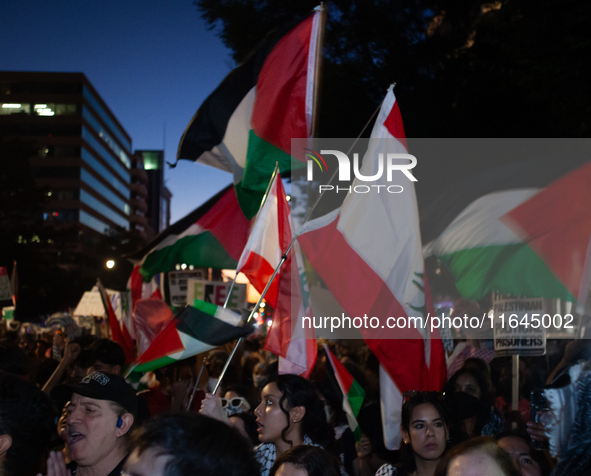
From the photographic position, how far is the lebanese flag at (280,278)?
17.5 feet

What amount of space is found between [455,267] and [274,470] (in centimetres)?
464

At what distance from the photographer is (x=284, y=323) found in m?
5.42

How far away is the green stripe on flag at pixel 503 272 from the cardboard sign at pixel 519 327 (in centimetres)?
20

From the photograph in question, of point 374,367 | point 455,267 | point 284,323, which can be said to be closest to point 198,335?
point 284,323

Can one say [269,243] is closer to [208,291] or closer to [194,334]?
[194,334]

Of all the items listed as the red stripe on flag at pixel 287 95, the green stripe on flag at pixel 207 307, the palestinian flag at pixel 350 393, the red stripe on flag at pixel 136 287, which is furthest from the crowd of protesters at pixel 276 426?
the red stripe on flag at pixel 287 95

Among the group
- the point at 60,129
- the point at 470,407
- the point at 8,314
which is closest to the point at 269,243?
the point at 470,407

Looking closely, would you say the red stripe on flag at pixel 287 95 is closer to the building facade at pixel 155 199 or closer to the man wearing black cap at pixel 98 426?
the man wearing black cap at pixel 98 426

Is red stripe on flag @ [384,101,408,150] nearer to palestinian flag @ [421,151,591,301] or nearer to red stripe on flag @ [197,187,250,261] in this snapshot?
palestinian flag @ [421,151,591,301]

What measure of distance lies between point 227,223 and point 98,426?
3950 millimetres

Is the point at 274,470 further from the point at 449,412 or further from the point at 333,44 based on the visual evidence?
the point at 333,44

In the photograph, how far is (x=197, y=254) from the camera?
7195 millimetres

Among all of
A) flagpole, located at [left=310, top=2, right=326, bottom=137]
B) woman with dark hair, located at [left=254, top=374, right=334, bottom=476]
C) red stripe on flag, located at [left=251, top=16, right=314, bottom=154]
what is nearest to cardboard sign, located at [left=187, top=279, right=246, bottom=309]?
red stripe on flag, located at [left=251, top=16, right=314, bottom=154]

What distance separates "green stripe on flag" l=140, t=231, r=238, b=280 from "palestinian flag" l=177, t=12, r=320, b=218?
0.69 m
